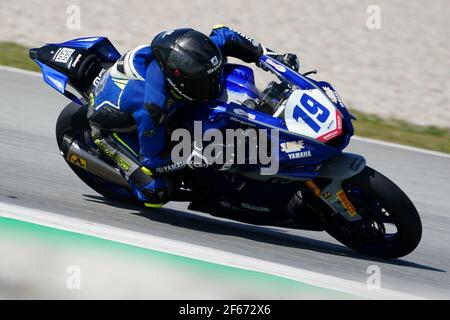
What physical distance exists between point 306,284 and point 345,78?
6.77 meters

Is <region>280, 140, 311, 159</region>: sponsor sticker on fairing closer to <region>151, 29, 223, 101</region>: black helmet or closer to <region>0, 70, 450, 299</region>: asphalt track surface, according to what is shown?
<region>151, 29, 223, 101</region>: black helmet

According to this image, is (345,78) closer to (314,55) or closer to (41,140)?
(314,55)

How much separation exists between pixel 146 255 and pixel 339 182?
130 cm

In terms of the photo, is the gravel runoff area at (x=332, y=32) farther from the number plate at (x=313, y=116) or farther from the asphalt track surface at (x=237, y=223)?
the number plate at (x=313, y=116)

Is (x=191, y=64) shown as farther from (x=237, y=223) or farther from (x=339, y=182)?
(x=237, y=223)

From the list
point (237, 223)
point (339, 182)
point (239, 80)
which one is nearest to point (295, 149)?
point (339, 182)

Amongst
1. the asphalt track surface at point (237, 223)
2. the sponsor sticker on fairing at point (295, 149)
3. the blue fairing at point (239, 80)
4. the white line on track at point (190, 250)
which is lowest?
the asphalt track surface at point (237, 223)

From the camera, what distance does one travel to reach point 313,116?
5.17m

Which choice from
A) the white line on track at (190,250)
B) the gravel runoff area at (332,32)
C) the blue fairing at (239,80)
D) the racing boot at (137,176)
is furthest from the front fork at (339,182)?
the gravel runoff area at (332,32)

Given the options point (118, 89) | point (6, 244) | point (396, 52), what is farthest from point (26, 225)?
point (396, 52)

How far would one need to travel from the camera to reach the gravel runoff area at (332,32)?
425 inches

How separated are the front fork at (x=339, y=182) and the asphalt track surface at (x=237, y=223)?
0.36m

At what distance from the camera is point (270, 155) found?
530cm

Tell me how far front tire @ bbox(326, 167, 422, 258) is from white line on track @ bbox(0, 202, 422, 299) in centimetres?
58
